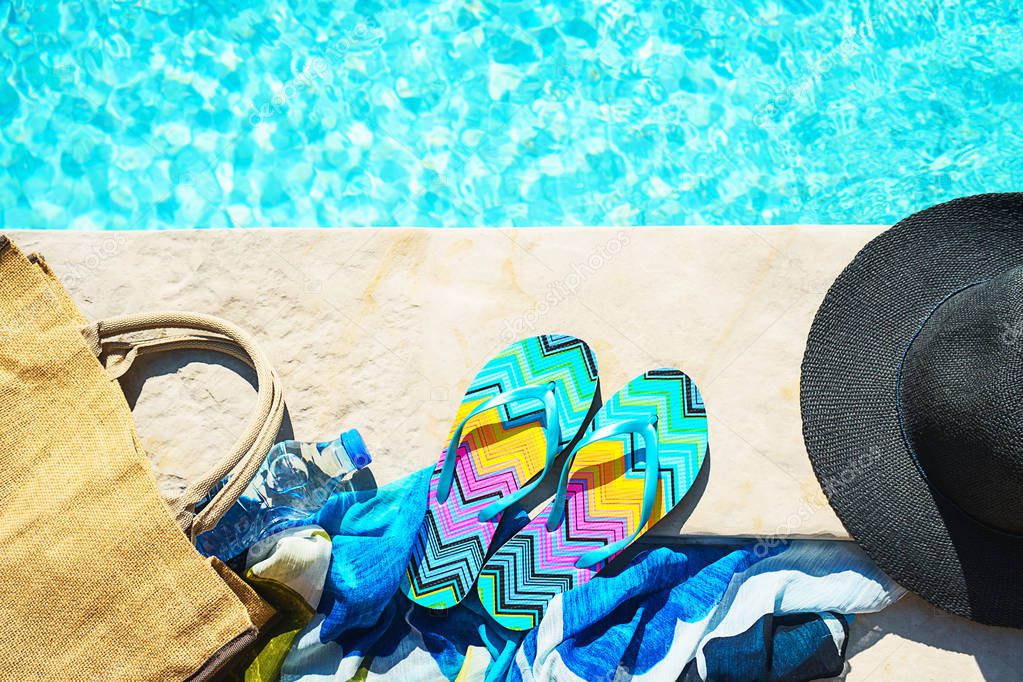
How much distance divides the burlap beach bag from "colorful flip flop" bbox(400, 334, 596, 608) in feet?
1.73

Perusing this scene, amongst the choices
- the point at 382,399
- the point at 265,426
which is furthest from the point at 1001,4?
the point at 265,426

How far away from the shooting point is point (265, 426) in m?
Answer: 2.28

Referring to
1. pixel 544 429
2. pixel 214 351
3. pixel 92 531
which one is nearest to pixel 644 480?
pixel 544 429

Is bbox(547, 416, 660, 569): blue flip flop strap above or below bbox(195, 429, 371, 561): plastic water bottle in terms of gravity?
below

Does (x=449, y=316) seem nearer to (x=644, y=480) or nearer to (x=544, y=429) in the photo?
(x=544, y=429)

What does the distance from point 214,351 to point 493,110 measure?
152cm

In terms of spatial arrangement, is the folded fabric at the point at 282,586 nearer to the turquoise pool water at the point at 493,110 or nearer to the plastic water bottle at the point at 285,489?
the plastic water bottle at the point at 285,489

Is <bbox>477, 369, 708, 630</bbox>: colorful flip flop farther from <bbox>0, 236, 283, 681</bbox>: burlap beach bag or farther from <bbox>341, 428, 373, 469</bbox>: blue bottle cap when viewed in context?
<bbox>0, 236, 283, 681</bbox>: burlap beach bag

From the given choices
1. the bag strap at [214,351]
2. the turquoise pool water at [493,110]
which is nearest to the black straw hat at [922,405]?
the turquoise pool water at [493,110]

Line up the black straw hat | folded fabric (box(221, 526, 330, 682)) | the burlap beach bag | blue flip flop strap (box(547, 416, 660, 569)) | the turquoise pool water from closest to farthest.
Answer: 1. the black straw hat
2. the burlap beach bag
3. folded fabric (box(221, 526, 330, 682))
4. blue flip flop strap (box(547, 416, 660, 569))
5. the turquoise pool water

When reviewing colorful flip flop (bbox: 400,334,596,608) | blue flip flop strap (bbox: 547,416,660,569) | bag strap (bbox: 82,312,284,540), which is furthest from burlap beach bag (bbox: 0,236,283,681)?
blue flip flop strap (bbox: 547,416,660,569)

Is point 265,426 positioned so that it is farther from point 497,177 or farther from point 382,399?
point 497,177

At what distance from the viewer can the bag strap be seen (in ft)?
7.17

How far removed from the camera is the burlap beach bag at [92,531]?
209 centimetres
